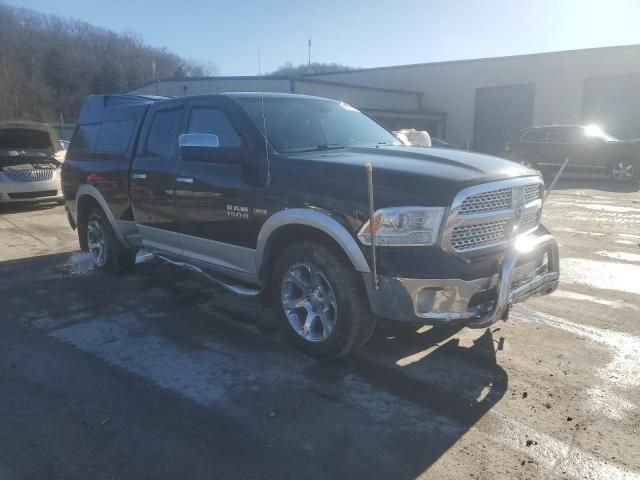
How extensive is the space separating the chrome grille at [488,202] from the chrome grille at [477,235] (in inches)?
4.0

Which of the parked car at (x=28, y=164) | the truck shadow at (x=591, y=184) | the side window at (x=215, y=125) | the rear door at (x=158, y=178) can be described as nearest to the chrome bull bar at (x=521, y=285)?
the side window at (x=215, y=125)

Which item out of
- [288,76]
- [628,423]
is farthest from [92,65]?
[628,423]

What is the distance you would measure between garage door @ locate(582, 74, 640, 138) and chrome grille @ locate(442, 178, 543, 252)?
84.5ft

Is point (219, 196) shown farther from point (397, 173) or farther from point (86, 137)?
point (86, 137)

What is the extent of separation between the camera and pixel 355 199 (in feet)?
11.8

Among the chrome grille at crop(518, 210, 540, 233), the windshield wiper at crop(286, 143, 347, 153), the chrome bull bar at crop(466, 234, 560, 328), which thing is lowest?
the chrome bull bar at crop(466, 234, 560, 328)

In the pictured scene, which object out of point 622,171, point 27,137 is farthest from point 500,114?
point 27,137

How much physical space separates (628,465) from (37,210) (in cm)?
1221

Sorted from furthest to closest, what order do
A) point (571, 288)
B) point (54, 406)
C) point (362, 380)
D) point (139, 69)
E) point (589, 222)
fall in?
point (139, 69), point (589, 222), point (571, 288), point (362, 380), point (54, 406)

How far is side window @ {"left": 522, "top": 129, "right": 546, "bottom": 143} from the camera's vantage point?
747 inches

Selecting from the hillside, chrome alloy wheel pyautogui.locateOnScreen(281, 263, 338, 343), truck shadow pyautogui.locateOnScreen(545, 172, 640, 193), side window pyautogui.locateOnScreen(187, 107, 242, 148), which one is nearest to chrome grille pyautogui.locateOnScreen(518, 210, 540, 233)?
chrome alloy wheel pyautogui.locateOnScreen(281, 263, 338, 343)

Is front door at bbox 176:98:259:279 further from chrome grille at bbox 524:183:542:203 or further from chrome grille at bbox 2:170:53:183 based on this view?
chrome grille at bbox 2:170:53:183

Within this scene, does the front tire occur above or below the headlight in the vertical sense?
below

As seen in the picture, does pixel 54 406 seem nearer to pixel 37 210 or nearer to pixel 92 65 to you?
pixel 37 210
